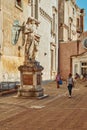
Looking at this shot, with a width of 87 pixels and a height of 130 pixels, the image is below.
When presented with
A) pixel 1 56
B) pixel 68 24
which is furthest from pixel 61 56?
pixel 1 56

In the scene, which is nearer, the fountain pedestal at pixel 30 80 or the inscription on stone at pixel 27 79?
the fountain pedestal at pixel 30 80

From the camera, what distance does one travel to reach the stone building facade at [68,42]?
40.9 metres

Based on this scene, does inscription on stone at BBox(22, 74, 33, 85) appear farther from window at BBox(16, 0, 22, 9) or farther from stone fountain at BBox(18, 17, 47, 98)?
window at BBox(16, 0, 22, 9)

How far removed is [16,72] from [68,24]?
23426mm

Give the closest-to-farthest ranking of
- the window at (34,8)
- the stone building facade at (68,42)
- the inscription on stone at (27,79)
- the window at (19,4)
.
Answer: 1. the inscription on stone at (27,79)
2. the window at (19,4)
3. the window at (34,8)
4. the stone building facade at (68,42)

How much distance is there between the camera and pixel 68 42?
42000 mm

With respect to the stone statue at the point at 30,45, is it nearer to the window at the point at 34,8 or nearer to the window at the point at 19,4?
the window at the point at 19,4

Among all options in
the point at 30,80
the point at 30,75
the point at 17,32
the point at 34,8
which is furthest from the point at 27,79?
the point at 34,8

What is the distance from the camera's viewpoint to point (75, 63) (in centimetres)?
4084

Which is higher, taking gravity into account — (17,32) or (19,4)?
(19,4)

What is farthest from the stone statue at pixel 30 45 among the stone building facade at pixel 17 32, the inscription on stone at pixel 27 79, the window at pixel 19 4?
the window at pixel 19 4

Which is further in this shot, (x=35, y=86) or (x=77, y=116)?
(x=35, y=86)

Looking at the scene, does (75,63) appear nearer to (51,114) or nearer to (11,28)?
(11,28)

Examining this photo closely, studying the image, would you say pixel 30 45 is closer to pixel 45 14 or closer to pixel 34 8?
pixel 34 8
